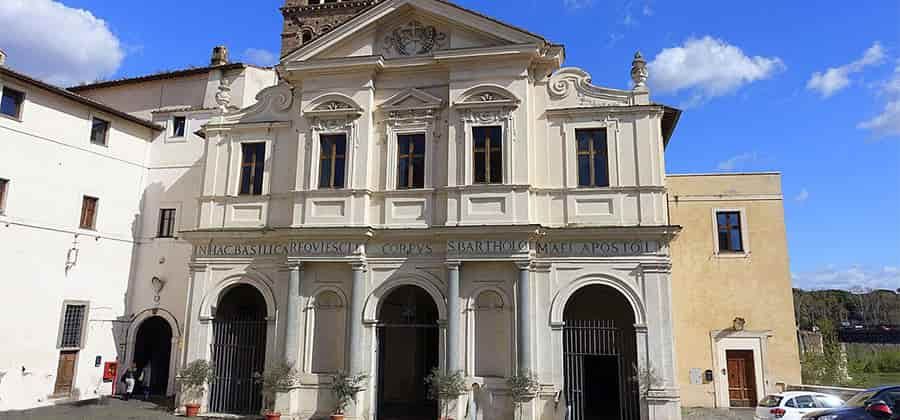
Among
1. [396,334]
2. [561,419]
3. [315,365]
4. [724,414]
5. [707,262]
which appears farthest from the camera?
[396,334]

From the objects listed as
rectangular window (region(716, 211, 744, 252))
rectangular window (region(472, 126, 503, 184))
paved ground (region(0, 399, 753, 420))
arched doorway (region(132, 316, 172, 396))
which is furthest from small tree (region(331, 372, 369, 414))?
rectangular window (region(716, 211, 744, 252))

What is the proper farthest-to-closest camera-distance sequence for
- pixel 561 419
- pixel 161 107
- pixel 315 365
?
1. pixel 161 107
2. pixel 315 365
3. pixel 561 419

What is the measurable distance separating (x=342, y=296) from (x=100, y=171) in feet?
33.6

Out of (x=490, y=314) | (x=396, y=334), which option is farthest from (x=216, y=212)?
(x=490, y=314)

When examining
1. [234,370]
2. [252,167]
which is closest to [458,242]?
[252,167]

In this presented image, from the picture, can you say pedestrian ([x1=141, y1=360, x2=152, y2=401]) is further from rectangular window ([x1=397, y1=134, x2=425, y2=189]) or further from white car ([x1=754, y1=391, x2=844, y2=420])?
white car ([x1=754, y1=391, x2=844, y2=420])

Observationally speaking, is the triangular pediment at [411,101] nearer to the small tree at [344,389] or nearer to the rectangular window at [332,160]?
the rectangular window at [332,160]

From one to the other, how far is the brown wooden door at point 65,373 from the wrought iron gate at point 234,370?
17.7ft

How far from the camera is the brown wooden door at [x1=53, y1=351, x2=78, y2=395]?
61.5 feet

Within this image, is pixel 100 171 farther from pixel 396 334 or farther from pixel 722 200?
pixel 722 200

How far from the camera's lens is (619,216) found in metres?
16.0

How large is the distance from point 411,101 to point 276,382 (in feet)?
28.4

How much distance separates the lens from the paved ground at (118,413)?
16453 millimetres

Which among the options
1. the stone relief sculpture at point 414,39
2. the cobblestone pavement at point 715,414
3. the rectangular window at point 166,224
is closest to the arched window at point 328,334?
the stone relief sculpture at point 414,39
